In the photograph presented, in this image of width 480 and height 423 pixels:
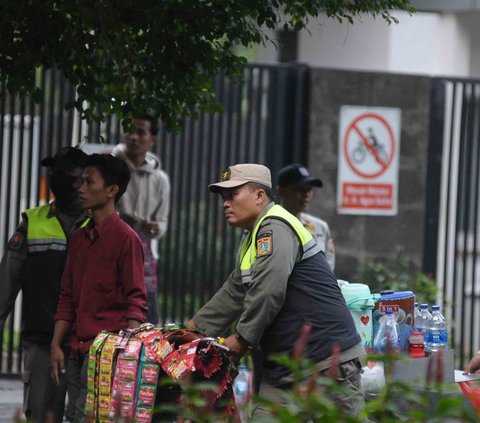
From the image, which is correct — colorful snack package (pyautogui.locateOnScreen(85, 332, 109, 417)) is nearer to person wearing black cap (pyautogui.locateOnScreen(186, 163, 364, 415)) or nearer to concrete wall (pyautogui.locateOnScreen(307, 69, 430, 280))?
person wearing black cap (pyautogui.locateOnScreen(186, 163, 364, 415))

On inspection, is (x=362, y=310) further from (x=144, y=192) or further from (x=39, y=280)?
(x=144, y=192)

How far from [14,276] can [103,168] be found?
83cm

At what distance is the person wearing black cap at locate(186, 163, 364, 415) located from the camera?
566cm

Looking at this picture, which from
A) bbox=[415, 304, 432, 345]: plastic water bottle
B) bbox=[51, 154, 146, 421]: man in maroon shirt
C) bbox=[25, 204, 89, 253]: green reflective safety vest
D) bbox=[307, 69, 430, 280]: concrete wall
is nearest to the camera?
bbox=[51, 154, 146, 421]: man in maroon shirt

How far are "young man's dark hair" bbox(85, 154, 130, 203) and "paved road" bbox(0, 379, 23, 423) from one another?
8.63ft

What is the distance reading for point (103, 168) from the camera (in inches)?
276

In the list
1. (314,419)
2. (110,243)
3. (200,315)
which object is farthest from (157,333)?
(314,419)

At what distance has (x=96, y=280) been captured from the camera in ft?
22.2

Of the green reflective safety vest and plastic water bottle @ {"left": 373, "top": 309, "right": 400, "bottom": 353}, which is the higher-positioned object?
the green reflective safety vest

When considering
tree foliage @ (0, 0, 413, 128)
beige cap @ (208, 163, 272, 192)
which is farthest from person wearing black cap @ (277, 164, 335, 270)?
beige cap @ (208, 163, 272, 192)

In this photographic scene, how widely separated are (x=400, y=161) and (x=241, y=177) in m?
6.31

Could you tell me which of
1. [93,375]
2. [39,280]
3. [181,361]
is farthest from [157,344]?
[39,280]

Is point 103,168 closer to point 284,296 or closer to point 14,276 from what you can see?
point 14,276

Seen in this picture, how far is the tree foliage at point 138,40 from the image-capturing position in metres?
6.57
